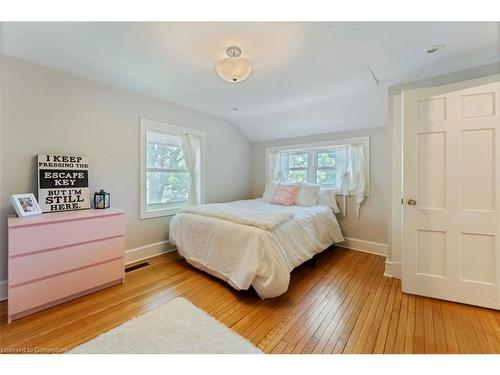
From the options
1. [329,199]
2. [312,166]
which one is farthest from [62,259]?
[312,166]

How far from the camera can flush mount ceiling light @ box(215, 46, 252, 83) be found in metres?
1.67

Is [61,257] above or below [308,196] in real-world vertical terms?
below

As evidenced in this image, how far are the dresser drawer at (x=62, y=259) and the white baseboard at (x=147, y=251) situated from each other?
2.01 ft

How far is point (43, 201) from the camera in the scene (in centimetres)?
203

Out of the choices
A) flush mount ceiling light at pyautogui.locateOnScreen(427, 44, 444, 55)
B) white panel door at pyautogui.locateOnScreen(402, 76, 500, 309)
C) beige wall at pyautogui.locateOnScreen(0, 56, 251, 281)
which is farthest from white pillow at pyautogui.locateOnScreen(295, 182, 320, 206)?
flush mount ceiling light at pyautogui.locateOnScreen(427, 44, 444, 55)

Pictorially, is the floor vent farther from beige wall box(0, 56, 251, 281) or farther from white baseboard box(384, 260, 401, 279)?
white baseboard box(384, 260, 401, 279)

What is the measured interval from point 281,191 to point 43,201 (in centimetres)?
291

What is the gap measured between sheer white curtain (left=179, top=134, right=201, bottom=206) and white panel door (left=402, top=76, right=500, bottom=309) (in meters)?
2.76

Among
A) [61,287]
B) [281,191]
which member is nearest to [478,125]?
[281,191]

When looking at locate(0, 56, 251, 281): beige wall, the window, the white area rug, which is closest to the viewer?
the white area rug

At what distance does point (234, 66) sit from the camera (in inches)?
65.9

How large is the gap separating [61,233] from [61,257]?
0.20 m

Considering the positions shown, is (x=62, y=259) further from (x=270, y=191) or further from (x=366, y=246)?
(x=366, y=246)

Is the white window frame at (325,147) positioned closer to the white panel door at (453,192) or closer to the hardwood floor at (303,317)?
the white panel door at (453,192)
